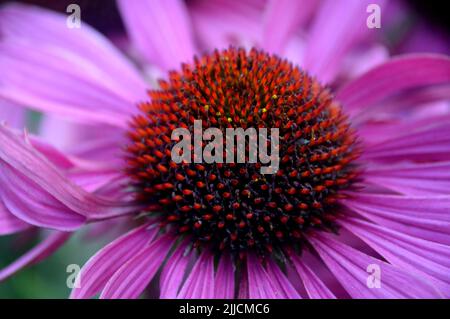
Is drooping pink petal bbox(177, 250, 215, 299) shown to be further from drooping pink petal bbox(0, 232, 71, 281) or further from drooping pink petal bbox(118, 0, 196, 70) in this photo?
drooping pink petal bbox(118, 0, 196, 70)

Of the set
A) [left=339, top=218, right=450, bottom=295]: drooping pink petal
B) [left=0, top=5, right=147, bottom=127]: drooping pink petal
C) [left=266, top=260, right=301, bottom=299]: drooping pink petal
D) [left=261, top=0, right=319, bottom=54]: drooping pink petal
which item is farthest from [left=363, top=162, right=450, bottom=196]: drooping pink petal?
[left=0, top=5, right=147, bottom=127]: drooping pink petal

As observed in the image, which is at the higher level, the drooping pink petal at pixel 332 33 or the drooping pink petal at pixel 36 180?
the drooping pink petal at pixel 332 33

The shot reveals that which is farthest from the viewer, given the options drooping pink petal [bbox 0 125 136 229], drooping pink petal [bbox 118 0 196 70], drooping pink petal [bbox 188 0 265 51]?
drooping pink petal [bbox 188 0 265 51]

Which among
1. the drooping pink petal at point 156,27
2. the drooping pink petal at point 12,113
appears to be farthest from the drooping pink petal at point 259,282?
the drooping pink petal at point 12,113

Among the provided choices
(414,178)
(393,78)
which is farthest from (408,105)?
(414,178)

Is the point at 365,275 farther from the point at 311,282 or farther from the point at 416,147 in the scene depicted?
the point at 416,147

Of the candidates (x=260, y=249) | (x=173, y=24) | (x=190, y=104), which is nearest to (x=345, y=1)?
(x=173, y=24)

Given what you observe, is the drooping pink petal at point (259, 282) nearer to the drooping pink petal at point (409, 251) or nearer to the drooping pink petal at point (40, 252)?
the drooping pink petal at point (409, 251)
